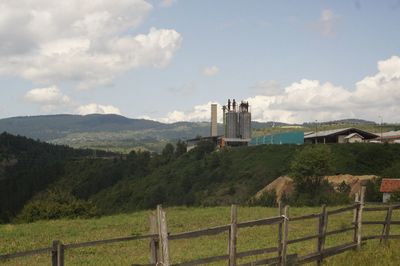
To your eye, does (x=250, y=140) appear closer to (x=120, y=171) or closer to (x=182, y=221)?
(x=120, y=171)

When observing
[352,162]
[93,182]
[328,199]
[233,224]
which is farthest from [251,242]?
[93,182]

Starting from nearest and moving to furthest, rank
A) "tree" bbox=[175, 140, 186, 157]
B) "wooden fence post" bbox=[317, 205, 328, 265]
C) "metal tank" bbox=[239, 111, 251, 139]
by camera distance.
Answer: "wooden fence post" bbox=[317, 205, 328, 265] → "tree" bbox=[175, 140, 186, 157] → "metal tank" bbox=[239, 111, 251, 139]

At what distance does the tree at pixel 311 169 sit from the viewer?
8044 centimetres

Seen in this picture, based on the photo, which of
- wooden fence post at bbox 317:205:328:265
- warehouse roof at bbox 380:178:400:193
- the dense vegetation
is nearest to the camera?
wooden fence post at bbox 317:205:328:265

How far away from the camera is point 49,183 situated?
17250 cm

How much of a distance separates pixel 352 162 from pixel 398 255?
88141 mm

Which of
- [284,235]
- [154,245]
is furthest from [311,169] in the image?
[154,245]

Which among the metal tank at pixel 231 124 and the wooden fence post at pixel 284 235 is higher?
the metal tank at pixel 231 124

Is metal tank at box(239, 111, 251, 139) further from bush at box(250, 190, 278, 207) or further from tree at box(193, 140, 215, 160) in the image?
bush at box(250, 190, 278, 207)

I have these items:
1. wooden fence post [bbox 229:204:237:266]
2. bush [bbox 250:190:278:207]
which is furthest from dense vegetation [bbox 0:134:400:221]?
wooden fence post [bbox 229:204:237:266]

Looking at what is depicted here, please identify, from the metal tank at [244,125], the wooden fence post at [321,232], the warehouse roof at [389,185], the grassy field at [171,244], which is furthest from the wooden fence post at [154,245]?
the metal tank at [244,125]

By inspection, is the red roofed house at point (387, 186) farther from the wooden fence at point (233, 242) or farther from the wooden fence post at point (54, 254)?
the wooden fence post at point (54, 254)

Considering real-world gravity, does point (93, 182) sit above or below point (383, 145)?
below

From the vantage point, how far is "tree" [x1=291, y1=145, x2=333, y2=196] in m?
80.4
